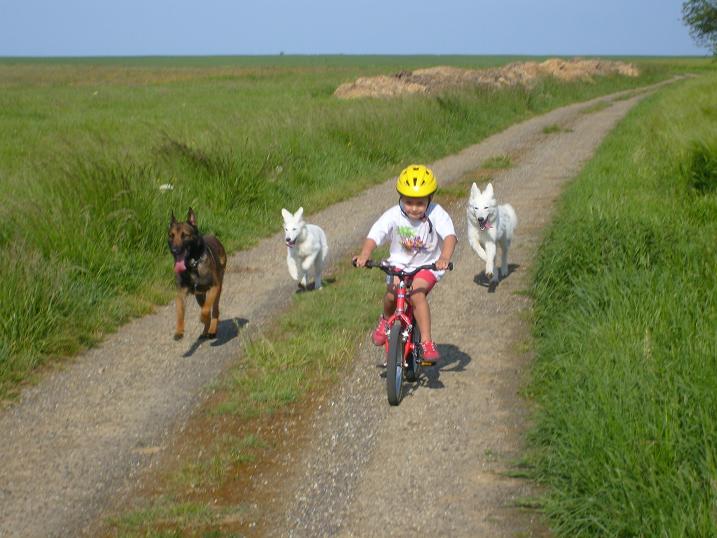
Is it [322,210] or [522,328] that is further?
[322,210]

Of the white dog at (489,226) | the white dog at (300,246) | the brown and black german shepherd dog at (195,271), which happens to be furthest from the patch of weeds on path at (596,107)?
the brown and black german shepherd dog at (195,271)

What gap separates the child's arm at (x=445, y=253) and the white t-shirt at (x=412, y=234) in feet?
0.24

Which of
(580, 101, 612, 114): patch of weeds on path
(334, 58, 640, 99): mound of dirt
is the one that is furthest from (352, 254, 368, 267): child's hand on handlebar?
(580, 101, 612, 114): patch of weeds on path

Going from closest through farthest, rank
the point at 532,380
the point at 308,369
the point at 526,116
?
the point at 532,380, the point at 308,369, the point at 526,116

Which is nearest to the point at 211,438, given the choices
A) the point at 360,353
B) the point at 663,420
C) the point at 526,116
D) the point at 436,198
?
the point at 360,353

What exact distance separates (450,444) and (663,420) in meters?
1.47

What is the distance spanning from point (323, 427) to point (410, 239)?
5.19 ft

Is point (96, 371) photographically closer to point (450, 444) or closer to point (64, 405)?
point (64, 405)

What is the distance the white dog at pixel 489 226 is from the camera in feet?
32.2

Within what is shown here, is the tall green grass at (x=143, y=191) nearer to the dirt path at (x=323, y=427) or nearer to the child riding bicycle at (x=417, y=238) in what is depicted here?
the dirt path at (x=323, y=427)

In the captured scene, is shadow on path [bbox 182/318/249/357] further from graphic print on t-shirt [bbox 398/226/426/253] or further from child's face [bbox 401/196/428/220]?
child's face [bbox 401/196/428/220]

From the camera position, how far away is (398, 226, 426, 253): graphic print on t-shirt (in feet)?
22.7

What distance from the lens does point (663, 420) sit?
495 cm

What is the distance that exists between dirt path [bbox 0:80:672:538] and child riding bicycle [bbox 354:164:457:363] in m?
0.54
